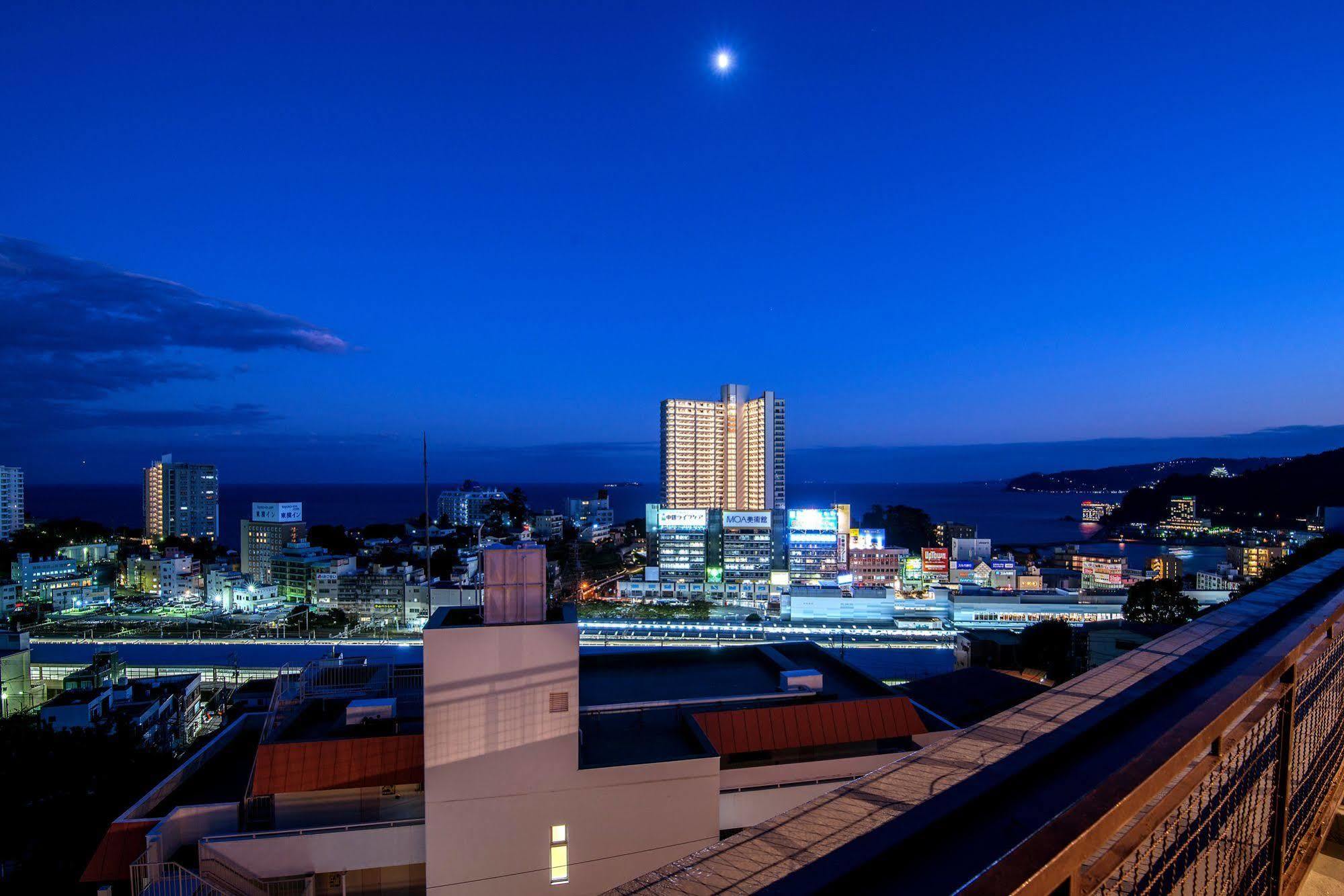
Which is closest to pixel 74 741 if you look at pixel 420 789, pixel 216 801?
pixel 216 801

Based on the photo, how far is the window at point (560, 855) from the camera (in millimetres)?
4707

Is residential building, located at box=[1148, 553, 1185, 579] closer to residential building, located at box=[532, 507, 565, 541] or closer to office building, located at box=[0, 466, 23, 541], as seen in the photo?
residential building, located at box=[532, 507, 565, 541]

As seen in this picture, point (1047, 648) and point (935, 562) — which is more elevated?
point (1047, 648)

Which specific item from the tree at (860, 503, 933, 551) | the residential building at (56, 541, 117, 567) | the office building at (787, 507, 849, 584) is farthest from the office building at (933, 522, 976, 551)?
the residential building at (56, 541, 117, 567)

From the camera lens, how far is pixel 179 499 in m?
60.5

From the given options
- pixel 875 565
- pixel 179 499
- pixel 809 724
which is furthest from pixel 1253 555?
pixel 179 499

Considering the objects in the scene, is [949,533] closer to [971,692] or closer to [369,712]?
[971,692]

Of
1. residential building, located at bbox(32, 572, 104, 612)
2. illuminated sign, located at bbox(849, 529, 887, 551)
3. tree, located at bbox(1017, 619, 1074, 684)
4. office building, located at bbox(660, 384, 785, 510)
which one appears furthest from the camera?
office building, located at bbox(660, 384, 785, 510)

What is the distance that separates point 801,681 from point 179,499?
71.5 meters

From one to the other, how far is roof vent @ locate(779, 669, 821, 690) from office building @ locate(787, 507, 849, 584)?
31603mm

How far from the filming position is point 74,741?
909cm

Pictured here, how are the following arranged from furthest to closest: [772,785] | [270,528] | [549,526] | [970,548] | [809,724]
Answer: [549,526]
[270,528]
[970,548]
[809,724]
[772,785]

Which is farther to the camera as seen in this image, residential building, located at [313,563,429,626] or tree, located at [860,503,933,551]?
tree, located at [860,503,933,551]

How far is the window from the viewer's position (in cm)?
471
